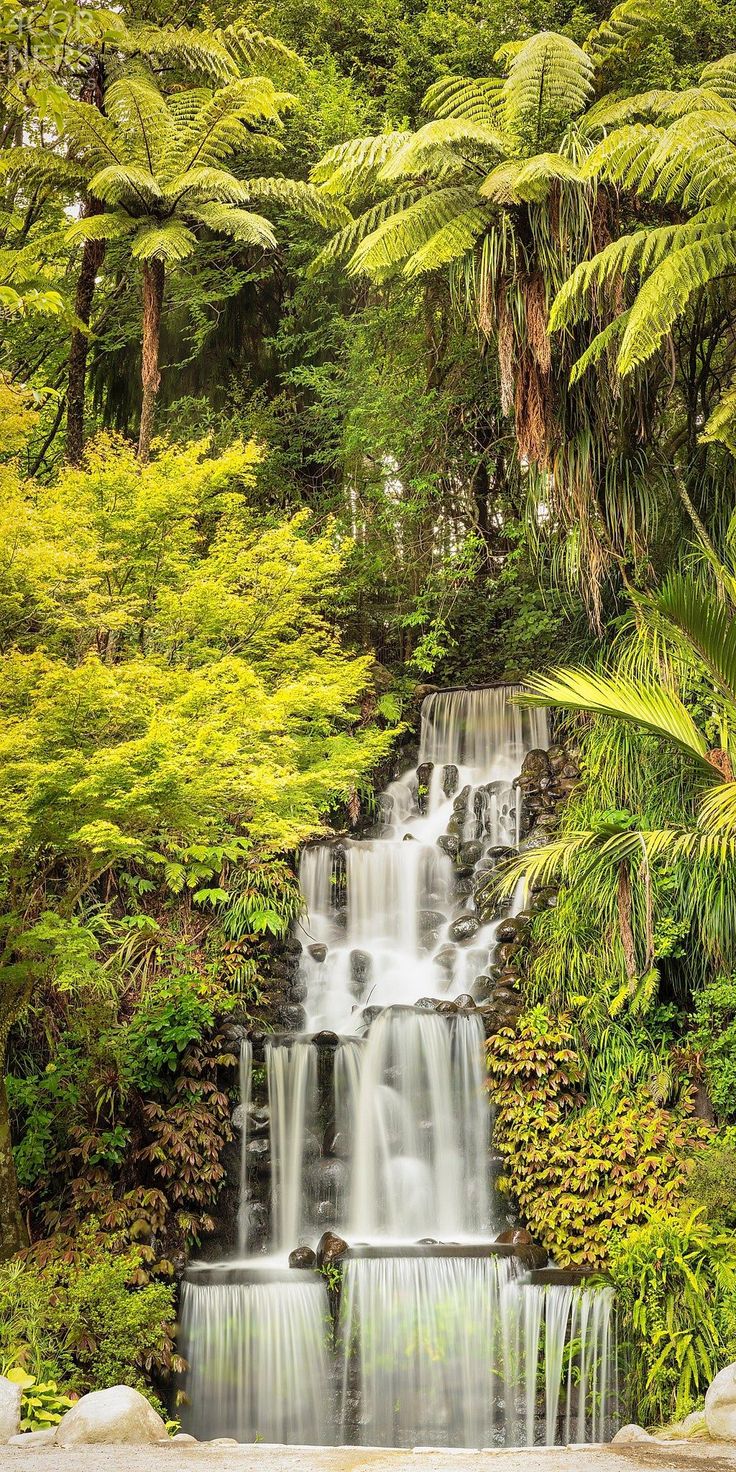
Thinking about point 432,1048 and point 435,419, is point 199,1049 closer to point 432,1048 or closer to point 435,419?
point 432,1048

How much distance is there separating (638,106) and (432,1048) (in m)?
7.72

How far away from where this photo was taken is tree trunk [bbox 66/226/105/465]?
11945 mm

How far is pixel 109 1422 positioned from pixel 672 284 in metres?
7.56

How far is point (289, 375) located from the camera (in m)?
15.9

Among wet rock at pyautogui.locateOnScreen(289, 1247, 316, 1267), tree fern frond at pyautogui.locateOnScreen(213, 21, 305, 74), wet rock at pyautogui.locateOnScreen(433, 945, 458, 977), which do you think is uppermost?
tree fern frond at pyautogui.locateOnScreen(213, 21, 305, 74)

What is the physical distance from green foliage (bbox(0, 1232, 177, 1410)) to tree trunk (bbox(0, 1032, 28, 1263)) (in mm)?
195

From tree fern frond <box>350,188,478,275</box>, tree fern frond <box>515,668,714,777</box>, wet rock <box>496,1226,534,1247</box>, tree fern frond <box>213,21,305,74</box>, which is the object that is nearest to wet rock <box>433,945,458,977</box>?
wet rock <box>496,1226,534,1247</box>

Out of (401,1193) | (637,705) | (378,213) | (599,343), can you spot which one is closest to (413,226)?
(378,213)

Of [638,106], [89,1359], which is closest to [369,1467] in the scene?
[89,1359]

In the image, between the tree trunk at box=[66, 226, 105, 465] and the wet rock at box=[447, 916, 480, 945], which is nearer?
the wet rock at box=[447, 916, 480, 945]

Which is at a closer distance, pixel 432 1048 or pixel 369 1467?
pixel 369 1467

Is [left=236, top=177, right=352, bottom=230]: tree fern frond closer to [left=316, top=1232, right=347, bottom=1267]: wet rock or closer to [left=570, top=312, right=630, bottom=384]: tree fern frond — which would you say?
[left=570, top=312, right=630, bottom=384]: tree fern frond

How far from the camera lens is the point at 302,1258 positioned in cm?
834

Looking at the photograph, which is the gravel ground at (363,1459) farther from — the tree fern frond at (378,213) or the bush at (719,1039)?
the tree fern frond at (378,213)
